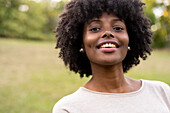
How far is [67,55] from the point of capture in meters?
2.38

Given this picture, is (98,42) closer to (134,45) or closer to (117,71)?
(117,71)

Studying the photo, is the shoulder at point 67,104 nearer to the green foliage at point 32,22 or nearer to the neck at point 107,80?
the neck at point 107,80

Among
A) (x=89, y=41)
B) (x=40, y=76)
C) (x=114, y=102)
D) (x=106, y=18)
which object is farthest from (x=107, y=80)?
(x=40, y=76)

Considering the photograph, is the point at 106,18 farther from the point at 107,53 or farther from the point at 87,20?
the point at 107,53

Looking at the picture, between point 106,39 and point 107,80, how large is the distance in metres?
0.35

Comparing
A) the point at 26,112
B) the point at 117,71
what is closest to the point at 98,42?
the point at 117,71

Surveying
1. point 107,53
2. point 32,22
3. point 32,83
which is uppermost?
point 32,22

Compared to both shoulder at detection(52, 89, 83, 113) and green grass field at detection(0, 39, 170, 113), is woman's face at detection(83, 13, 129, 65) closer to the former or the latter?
shoulder at detection(52, 89, 83, 113)

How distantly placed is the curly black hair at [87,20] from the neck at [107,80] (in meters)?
0.28

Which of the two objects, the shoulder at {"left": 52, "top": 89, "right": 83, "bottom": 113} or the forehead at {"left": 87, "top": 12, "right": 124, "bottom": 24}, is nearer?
the shoulder at {"left": 52, "top": 89, "right": 83, "bottom": 113}

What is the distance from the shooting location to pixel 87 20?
2.13 metres

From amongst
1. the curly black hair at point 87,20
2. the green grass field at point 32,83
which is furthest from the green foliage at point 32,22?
the curly black hair at point 87,20

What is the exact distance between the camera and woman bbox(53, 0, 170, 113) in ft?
6.53

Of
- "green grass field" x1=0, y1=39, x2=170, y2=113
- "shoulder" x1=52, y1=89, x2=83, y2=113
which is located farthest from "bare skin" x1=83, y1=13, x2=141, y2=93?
"green grass field" x1=0, y1=39, x2=170, y2=113
